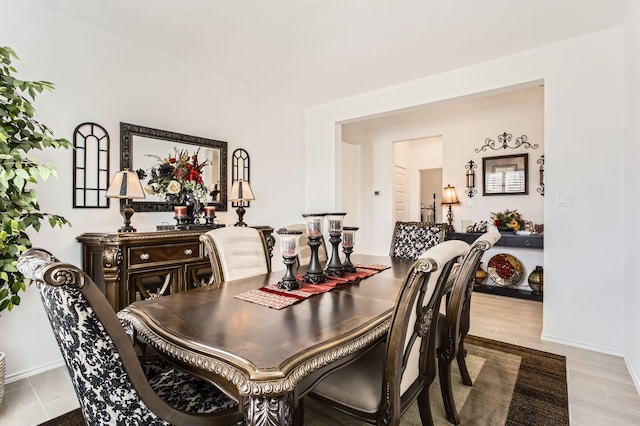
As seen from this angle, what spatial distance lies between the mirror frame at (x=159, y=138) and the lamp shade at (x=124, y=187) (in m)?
0.33

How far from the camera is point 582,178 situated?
2.82 meters

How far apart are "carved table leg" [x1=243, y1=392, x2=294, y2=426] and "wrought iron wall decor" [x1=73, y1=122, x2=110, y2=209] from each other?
2.45 metres

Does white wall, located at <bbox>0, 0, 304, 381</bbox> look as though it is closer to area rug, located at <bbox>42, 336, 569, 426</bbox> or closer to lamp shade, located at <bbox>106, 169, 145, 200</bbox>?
lamp shade, located at <bbox>106, 169, 145, 200</bbox>

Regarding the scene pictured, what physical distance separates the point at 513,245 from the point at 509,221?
1.44 feet

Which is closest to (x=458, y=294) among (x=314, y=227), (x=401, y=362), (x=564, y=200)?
(x=401, y=362)

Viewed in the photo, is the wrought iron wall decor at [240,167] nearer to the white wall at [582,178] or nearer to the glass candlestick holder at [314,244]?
the glass candlestick holder at [314,244]

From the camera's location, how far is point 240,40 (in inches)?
115

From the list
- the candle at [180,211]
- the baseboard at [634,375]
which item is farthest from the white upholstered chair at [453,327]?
the candle at [180,211]

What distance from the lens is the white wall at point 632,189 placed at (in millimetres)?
2244

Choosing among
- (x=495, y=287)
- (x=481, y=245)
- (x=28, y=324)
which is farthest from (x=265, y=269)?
(x=495, y=287)

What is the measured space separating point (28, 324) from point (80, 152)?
4.25ft

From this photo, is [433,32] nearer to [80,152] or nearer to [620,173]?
[620,173]

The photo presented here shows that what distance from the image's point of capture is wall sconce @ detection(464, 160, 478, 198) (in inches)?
201

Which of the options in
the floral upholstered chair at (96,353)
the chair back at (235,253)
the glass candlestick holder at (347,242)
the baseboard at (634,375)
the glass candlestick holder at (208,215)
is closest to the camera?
the floral upholstered chair at (96,353)
